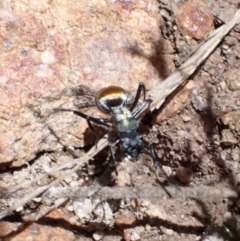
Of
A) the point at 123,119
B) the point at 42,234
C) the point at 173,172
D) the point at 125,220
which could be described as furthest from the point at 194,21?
the point at 42,234

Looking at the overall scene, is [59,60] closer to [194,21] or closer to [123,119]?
[123,119]

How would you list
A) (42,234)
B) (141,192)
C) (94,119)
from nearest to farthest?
1. (141,192)
2. (42,234)
3. (94,119)

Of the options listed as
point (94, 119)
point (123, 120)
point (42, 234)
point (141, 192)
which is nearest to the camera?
point (141, 192)

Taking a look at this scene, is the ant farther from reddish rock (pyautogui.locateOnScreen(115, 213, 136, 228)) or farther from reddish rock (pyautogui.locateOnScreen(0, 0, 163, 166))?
reddish rock (pyautogui.locateOnScreen(115, 213, 136, 228))

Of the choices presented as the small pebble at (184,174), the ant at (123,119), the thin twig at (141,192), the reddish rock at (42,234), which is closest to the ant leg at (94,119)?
the ant at (123,119)

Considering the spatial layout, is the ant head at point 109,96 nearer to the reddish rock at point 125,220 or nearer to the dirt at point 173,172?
the dirt at point 173,172

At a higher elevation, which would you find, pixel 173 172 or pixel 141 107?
pixel 141 107

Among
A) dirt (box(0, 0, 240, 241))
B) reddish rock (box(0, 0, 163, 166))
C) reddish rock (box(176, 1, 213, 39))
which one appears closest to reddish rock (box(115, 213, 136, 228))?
dirt (box(0, 0, 240, 241))
